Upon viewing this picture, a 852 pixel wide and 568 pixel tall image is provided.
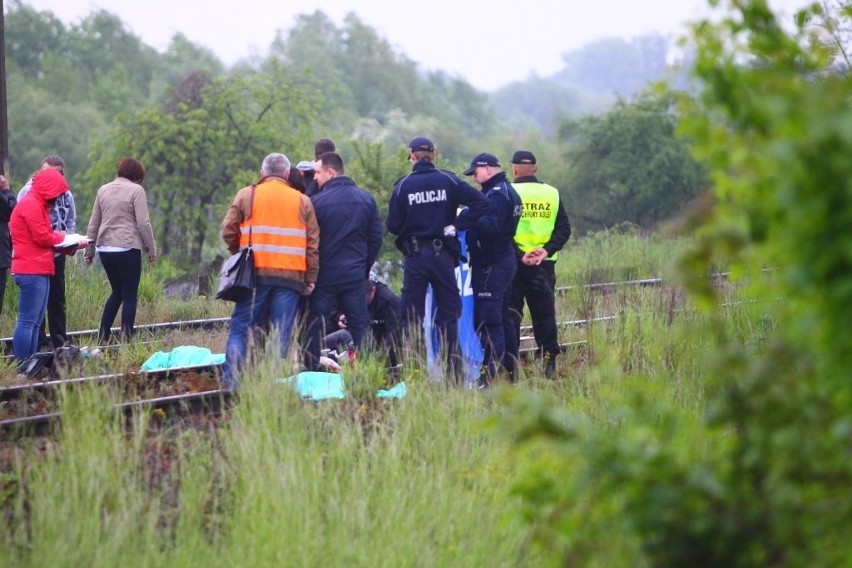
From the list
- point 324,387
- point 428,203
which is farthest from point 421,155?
point 324,387

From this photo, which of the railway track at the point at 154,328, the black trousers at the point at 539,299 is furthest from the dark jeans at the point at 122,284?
the black trousers at the point at 539,299

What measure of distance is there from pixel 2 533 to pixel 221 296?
4.16 metres

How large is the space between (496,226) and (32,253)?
14.1ft

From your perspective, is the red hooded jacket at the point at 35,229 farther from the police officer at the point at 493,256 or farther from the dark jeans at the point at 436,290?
the police officer at the point at 493,256

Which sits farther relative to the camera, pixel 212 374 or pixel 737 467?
pixel 212 374

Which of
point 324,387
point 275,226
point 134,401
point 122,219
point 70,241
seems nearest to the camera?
point 134,401

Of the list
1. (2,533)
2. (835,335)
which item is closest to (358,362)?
(2,533)

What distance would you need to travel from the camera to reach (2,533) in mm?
5434

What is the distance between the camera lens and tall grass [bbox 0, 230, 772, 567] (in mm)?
5281

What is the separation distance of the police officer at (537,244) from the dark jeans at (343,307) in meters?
1.49

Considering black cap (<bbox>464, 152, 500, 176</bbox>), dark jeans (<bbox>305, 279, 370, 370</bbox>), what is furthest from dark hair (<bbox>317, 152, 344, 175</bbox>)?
black cap (<bbox>464, 152, 500, 176</bbox>)

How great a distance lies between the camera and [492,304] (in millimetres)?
10297

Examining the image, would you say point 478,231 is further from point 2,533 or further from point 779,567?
point 779,567

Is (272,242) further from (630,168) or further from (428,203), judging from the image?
(630,168)
